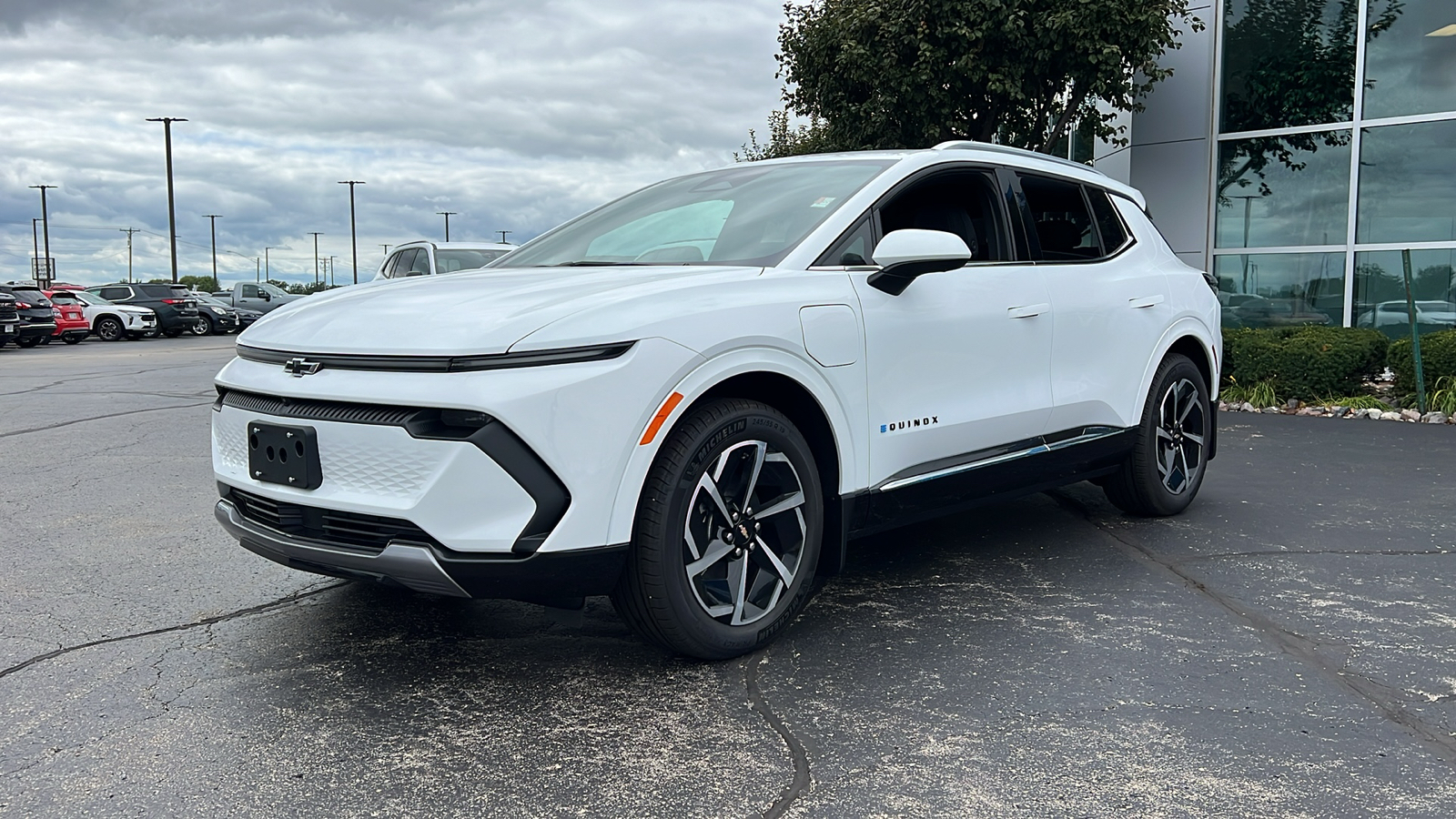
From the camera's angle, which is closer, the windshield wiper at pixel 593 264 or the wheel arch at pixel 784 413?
the wheel arch at pixel 784 413

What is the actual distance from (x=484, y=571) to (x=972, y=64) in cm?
1148

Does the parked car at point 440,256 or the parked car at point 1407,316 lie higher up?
the parked car at point 440,256

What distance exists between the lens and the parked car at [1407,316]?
41.4 ft

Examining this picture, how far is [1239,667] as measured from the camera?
3.43m

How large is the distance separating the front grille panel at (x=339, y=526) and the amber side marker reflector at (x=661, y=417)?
623mm

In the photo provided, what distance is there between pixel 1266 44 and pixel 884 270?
41.3 feet

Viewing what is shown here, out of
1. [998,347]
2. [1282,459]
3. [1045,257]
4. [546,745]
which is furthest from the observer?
[1282,459]

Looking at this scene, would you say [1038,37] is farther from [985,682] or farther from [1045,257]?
[985,682]

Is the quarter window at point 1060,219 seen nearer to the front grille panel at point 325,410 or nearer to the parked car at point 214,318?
the front grille panel at point 325,410

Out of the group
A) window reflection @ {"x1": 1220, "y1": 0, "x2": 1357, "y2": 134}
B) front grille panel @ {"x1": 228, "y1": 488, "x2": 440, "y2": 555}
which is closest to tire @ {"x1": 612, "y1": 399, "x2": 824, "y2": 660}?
front grille panel @ {"x1": 228, "y1": 488, "x2": 440, "y2": 555}

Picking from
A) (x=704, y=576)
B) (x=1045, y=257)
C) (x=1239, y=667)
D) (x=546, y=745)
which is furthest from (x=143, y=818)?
(x=1045, y=257)

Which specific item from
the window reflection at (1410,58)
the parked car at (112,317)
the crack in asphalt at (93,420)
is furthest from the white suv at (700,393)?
the parked car at (112,317)

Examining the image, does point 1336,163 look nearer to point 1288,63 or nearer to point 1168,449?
point 1288,63

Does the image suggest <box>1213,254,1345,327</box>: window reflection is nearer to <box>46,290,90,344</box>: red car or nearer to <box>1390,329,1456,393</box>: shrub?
<box>1390,329,1456,393</box>: shrub
